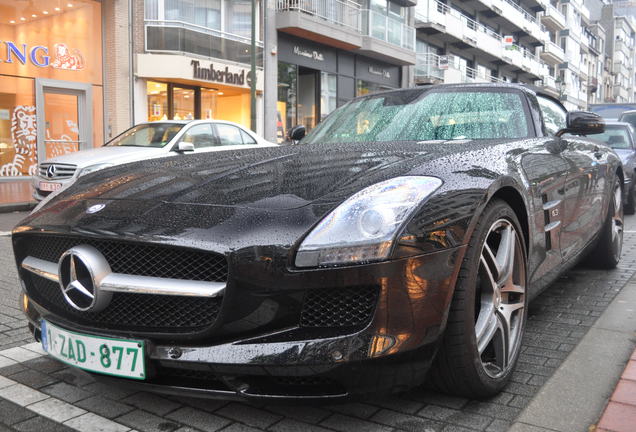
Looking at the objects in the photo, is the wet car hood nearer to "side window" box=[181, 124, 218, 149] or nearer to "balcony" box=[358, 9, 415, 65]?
"side window" box=[181, 124, 218, 149]

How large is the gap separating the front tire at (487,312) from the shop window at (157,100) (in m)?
16.1

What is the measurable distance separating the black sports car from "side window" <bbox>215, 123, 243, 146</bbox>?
25.7 ft

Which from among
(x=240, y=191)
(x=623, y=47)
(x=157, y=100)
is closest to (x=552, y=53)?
(x=623, y=47)

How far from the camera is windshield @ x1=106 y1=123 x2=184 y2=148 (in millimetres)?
9758

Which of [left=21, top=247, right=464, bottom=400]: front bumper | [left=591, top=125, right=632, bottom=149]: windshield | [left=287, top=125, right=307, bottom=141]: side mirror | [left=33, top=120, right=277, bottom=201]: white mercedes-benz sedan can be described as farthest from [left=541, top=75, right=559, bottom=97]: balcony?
[left=21, top=247, right=464, bottom=400]: front bumper

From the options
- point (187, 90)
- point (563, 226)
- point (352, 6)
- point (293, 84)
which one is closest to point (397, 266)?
point (563, 226)

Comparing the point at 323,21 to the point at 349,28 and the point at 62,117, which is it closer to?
the point at 349,28

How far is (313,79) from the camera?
75.4ft

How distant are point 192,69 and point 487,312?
16.4 metres

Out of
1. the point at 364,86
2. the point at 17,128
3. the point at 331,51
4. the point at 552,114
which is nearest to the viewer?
the point at 552,114

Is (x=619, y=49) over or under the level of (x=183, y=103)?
over

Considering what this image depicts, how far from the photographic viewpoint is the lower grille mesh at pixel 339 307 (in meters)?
1.87

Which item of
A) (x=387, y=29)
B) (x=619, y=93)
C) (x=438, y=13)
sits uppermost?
(x=619, y=93)

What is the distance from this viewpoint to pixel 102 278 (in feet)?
6.73
